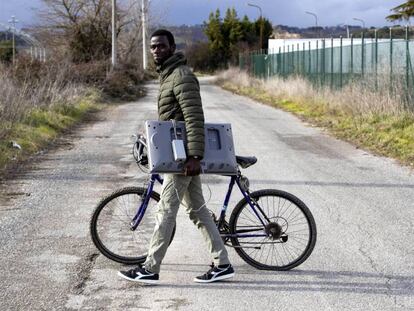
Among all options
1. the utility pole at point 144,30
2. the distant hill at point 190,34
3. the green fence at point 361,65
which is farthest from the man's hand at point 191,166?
the distant hill at point 190,34

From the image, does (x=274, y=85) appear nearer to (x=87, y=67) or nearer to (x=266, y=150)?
(x=87, y=67)

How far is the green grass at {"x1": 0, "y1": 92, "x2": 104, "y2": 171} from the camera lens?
11.5 metres

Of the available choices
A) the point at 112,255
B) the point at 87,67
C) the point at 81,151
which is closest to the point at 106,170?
the point at 81,151

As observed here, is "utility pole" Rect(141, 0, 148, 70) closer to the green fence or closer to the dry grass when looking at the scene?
the green fence

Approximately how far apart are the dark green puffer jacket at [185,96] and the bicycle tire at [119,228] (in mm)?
855

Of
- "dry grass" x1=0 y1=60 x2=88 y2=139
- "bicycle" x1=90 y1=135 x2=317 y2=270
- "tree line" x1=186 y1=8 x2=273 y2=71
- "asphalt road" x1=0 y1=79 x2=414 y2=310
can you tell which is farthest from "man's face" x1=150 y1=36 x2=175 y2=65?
"tree line" x1=186 y1=8 x2=273 y2=71

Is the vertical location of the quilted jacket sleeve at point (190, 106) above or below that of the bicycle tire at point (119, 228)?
above

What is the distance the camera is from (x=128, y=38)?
5250cm

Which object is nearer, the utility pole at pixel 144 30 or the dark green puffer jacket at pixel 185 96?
the dark green puffer jacket at pixel 185 96

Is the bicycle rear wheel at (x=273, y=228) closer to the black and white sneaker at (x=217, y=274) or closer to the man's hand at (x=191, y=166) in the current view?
the black and white sneaker at (x=217, y=274)

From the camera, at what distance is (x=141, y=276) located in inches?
201

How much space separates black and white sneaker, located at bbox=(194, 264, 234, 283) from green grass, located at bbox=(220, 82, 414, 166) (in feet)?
21.6

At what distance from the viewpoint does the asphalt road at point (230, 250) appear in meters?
4.81

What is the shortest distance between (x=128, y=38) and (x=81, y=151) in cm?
4102
